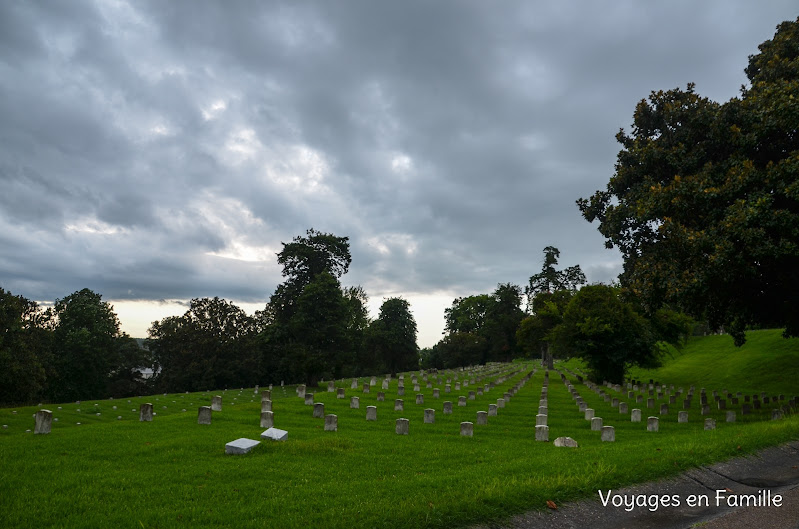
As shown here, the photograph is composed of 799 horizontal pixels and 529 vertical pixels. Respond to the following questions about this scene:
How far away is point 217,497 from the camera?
22.1 ft

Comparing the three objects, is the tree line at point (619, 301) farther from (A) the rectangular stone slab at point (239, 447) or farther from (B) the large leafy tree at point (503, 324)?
(A) the rectangular stone slab at point (239, 447)

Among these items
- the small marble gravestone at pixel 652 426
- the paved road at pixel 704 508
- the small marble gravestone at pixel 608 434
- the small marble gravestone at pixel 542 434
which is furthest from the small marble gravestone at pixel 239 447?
the small marble gravestone at pixel 652 426

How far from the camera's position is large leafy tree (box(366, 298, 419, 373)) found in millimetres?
64875

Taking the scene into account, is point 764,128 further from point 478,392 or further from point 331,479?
point 478,392

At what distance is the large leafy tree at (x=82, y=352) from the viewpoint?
174 ft

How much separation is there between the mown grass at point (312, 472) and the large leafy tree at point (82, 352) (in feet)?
160

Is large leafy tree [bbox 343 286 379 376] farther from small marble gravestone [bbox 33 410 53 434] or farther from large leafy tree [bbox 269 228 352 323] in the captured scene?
small marble gravestone [bbox 33 410 53 434]

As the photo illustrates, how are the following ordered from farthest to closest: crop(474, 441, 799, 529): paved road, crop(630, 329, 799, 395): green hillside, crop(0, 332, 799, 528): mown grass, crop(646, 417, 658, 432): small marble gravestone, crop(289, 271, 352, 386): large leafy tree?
crop(289, 271, 352, 386): large leafy tree, crop(630, 329, 799, 395): green hillside, crop(646, 417, 658, 432): small marble gravestone, crop(474, 441, 799, 529): paved road, crop(0, 332, 799, 528): mown grass

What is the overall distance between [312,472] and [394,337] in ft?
187

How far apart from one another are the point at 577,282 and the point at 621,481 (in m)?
88.4

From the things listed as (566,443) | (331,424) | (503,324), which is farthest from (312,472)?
(503,324)

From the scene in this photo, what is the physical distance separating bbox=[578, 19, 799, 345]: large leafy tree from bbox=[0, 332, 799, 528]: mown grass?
4.22 meters

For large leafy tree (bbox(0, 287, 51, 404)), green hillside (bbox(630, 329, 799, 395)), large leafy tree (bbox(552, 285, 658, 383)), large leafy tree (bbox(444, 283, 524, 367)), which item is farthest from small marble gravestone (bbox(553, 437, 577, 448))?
large leafy tree (bbox(444, 283, 524, 367))

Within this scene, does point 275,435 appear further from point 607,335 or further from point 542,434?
point 607,335
